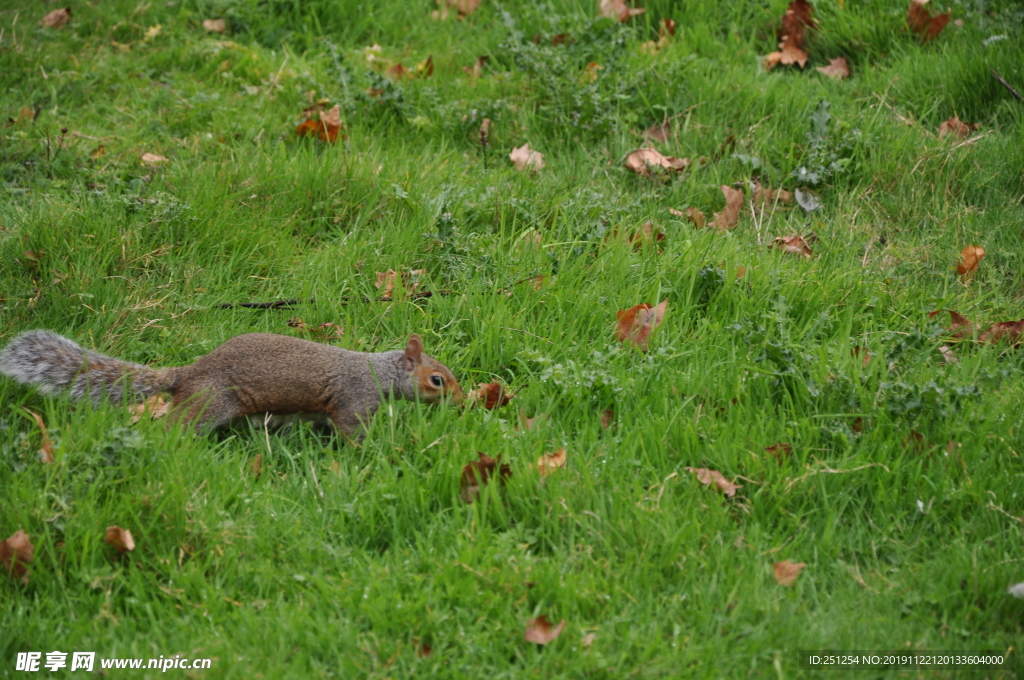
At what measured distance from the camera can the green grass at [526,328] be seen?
244 cm

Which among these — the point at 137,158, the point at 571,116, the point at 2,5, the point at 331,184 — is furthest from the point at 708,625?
the point at 2,5

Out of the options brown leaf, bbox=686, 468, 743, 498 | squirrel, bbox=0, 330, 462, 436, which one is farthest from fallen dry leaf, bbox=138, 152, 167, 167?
brown leaf, bbox=686, 468, 743, 498

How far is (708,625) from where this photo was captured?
93.9 inches

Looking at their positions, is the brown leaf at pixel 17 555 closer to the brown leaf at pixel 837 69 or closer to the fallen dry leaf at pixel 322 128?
the fallen dry leaf at pixel 322 128

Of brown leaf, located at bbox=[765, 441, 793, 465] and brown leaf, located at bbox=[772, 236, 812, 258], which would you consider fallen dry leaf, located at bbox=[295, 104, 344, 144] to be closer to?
brown leaf, located at bbox=[772, 236, 812, 258]

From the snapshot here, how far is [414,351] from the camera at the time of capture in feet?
10.7

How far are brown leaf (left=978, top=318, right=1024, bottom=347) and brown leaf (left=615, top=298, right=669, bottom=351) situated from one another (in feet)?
4.09

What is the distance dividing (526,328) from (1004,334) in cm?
→ 187

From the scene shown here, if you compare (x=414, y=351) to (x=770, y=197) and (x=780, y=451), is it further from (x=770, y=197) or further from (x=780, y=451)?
(x=770, y=197)

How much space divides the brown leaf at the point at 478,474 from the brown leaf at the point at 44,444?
1.26 metres

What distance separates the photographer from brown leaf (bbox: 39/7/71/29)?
18.6 ft

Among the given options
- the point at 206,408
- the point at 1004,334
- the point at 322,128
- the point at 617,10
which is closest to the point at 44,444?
the point at 206,408

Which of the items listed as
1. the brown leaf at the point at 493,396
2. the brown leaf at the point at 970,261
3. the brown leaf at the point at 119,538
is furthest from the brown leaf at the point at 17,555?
the brown leaf at the point at 970,261

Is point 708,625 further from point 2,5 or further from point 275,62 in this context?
point 2,5
